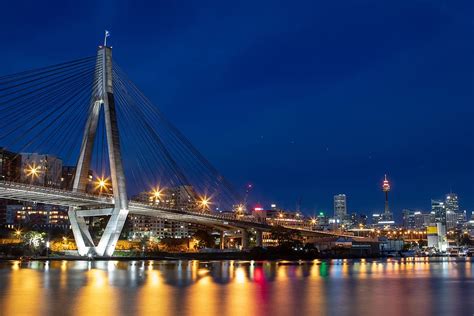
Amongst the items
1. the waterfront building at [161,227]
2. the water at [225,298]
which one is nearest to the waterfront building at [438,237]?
the waterfront building at [161,227]

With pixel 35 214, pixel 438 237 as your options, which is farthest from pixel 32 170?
pixel 438 237

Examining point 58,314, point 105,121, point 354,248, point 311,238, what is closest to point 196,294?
point 58,314

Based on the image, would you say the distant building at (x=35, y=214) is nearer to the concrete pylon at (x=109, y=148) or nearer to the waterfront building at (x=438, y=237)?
the waterfront building at (x=438, y=237)

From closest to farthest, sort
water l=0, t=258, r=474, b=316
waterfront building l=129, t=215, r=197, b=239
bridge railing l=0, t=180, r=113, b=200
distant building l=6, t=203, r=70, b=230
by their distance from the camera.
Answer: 1. water l=0, t=258, r=474, b=316
2. bridge railing l=0, t=180, r=113, b=200
3. distant building l=6, t=203, r=70, b=230
4. waterfront building l=129, t=215, r=197, b=239

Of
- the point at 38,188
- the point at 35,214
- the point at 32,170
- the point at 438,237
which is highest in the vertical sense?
the point at 32,170

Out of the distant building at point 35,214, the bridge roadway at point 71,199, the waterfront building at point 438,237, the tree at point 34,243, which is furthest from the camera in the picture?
the distant building at point 35,214

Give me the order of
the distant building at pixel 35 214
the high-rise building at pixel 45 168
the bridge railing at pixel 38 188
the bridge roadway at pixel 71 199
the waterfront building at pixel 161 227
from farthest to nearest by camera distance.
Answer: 1. the waterfront building at pixel 161 227
2. the distant building at pixel 35 214
3. the high-rise building at pixel 45 168
4. the bridge roadway at pixel 71 199
5. the bridge railing at pixel 38 188

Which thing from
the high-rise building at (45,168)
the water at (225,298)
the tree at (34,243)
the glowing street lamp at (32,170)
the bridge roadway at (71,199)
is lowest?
the water at (225,298)

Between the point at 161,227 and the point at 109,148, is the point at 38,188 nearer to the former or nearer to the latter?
the point at 109,148

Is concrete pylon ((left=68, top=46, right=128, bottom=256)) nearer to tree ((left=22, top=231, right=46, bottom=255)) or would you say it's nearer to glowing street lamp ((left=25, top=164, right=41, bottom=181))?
glowing street lamp ((left=25, top=164, right=41, bottom=181))

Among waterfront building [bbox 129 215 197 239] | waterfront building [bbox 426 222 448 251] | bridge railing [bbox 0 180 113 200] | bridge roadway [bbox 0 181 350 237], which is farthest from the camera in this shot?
waterfront building [bbox 129 215 197 239]

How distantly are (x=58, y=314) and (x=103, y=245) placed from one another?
35.3m

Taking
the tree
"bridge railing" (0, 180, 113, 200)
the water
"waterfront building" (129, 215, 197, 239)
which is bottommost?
the water

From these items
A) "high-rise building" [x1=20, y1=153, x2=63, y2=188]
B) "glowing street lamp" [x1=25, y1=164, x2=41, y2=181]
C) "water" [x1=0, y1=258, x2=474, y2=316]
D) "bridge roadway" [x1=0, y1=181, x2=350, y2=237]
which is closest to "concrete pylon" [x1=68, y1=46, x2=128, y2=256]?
"bridge roadway" [x1=0, y1=181, x2=350, y2=237]
